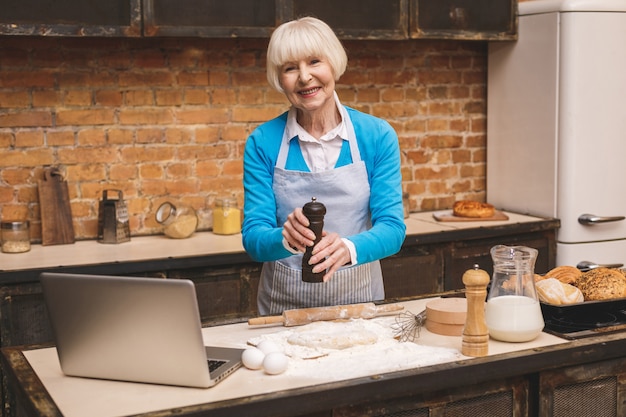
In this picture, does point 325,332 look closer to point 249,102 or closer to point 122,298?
point 122,298

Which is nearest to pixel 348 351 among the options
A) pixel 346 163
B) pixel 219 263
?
pixel 346 163

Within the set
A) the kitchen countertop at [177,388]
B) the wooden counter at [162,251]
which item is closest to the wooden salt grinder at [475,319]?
the kitchen countertop at [177,388]

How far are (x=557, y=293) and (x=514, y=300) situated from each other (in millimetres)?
275

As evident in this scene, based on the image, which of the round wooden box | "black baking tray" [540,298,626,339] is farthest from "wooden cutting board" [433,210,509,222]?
the round wooden box

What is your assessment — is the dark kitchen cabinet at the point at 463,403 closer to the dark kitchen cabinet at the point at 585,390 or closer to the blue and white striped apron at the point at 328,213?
the dark kitchen cabinet at the point at 585,390

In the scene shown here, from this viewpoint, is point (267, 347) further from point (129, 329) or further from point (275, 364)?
point (129, 329)

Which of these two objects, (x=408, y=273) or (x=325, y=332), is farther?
(x=408, y=273)

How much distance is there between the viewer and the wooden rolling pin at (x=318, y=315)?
257cm

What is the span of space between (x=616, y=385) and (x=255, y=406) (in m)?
1.15

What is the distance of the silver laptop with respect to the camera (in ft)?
6.56

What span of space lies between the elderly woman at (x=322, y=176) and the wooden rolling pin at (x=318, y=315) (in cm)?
25

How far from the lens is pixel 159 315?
6.61 ft

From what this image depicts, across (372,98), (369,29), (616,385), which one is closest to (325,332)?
(616,385)

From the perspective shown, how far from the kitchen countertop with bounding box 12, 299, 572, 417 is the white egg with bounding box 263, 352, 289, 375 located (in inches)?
0.6
